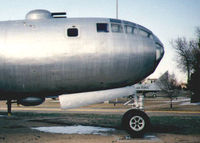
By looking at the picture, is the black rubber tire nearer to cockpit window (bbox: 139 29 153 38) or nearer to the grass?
the grass

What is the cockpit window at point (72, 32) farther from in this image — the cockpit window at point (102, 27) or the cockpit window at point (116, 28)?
the cockpit window at point (116, 28)

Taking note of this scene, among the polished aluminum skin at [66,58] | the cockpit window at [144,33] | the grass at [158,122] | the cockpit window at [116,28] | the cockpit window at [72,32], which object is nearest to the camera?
the polished aluminum skin at [66,58]

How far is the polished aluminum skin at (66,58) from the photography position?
8203mm

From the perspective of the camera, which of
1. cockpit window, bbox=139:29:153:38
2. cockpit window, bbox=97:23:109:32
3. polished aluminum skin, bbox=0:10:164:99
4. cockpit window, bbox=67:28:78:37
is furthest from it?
cockpit window, bbox=139:29:153:38

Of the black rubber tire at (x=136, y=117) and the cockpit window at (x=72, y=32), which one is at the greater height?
the cockpit window at (x=72, y=32)

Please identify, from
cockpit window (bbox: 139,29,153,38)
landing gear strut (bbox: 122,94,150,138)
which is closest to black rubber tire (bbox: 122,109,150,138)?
Result: landing gear strut (bbox: 122,94,150,138)

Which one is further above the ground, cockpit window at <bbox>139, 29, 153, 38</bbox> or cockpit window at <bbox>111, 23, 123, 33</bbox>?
cockpit window at <bbox>111, 23, 123, 33</bbox>

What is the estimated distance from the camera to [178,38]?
174ft

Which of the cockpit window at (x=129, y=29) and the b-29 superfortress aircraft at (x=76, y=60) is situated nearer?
the b-29 superfortress aircraft at (x=76, y=60)

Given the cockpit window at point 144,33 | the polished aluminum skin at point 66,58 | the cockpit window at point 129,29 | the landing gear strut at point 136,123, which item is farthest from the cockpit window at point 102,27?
the landing gear strut at point 136,123

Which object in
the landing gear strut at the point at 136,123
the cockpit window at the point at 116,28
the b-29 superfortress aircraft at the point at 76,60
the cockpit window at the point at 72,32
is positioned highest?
the cockpit window at the point at 116,28

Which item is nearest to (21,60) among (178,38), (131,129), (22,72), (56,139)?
(22,72)

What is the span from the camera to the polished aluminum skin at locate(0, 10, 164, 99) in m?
8.20

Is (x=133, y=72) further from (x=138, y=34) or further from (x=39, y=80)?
(x=39, y=80)
